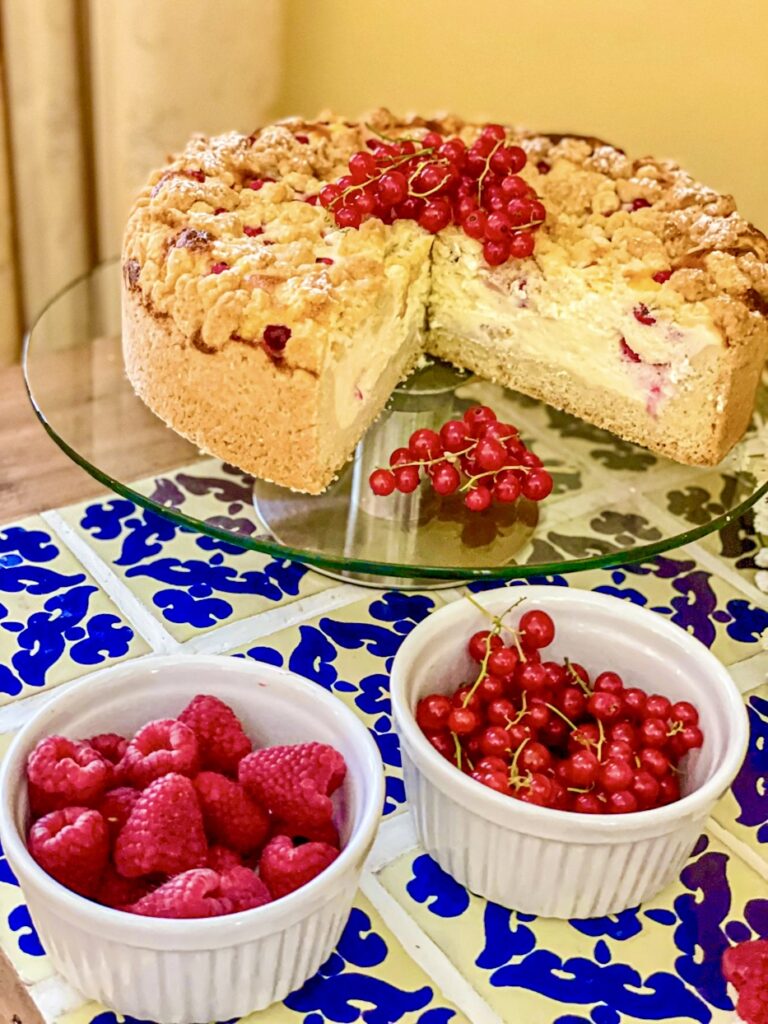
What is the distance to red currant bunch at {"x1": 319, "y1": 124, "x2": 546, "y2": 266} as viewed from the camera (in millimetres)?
1348

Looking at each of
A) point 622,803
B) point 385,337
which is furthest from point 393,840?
point 385,337

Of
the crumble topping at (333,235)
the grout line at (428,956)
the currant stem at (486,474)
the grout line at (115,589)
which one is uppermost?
the crumble topping at (333,235)

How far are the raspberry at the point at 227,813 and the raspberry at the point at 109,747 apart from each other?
8 cm

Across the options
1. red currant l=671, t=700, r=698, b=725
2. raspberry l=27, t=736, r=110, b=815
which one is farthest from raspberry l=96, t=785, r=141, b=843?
red currant l=671, t=700, r=698, b=725

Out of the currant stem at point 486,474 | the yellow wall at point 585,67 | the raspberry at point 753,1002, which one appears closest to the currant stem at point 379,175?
the currant stem at point 486,474

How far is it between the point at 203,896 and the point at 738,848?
0.51 m

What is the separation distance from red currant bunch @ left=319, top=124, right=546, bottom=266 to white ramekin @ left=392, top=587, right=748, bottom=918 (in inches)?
18.5

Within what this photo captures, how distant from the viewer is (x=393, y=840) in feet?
3.42

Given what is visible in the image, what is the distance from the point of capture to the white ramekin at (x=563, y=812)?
90 cm

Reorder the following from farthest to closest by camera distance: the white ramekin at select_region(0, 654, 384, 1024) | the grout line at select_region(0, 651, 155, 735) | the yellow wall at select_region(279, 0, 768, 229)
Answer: the yellow wall at select_region(279, 0, 768, 229) < the grout line at select_region(0, 651, 155, 735) < the white ramekin at select_region(0, 654, 384, 1024)

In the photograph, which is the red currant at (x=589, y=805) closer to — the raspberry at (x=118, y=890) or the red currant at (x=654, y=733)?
the red currant at (x=654, y=733)

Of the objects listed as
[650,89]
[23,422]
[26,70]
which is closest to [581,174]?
[650,89]

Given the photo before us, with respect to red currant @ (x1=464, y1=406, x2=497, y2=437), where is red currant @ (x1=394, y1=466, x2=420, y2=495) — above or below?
below

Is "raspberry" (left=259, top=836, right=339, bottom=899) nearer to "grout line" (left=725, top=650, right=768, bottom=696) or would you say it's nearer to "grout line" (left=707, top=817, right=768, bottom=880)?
"grout line" (left=707, top=817, right=768, bottom=880)
